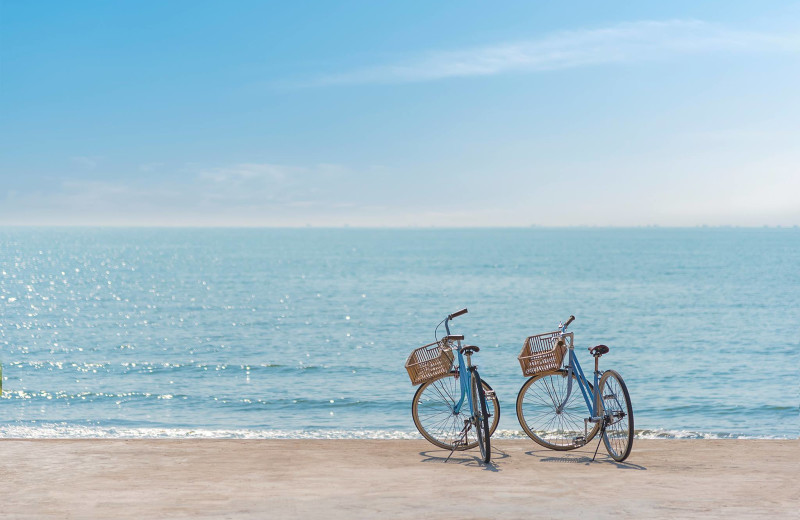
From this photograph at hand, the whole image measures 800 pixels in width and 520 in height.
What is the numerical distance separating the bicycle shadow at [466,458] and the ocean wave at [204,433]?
437 cm

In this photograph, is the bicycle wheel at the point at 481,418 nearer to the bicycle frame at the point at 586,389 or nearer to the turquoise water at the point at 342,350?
the bicycle frame at the point at 586,389

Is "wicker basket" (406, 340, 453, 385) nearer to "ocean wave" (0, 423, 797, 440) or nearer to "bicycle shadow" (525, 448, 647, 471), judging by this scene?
"bicycle shadow" (525, 448, 647, 471)

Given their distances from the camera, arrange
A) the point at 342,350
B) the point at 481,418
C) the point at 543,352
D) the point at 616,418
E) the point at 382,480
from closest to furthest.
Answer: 1. the point at 382,480
2. the point at 481,418
3. the point at 616,418
4. the point at 543,352
5. the point at 342,350

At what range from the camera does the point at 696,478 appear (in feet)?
22.9

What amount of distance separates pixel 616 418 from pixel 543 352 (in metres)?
1.05

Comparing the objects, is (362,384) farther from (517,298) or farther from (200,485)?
(517,298)

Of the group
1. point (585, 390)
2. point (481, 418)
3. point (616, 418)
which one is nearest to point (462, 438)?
point (481, 418)

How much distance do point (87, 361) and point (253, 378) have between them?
8.07 meters

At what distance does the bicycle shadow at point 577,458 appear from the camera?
7.66 metres

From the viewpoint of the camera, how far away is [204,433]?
45.4 feet

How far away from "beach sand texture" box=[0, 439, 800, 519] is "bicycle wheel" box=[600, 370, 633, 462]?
0.17 m

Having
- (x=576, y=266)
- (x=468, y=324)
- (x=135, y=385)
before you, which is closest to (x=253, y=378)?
(x=135, y=385)

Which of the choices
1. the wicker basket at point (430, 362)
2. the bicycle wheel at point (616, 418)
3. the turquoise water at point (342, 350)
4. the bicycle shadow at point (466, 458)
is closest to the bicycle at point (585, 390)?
the bicycle wheel at point (616, 418)

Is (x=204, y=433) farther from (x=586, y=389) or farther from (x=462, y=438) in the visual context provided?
(x=586, y=389)
